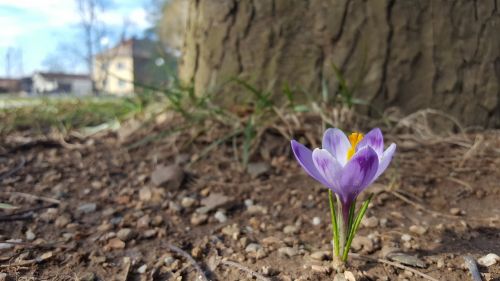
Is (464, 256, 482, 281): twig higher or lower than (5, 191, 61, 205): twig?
higher

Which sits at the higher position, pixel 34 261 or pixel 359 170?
pixel 359 170

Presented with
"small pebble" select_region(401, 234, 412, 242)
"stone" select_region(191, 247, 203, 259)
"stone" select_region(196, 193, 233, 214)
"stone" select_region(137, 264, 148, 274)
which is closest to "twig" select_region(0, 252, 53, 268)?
"stone" select_region(137, 264, 148, 274)

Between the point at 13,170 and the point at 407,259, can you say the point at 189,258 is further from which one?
the point at 13,170

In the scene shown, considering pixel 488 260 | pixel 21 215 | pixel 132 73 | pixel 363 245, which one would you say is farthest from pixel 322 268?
pixel 132 73

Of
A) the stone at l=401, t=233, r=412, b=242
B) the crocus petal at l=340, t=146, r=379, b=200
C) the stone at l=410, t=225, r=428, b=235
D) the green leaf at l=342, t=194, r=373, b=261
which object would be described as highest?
the crocus petal at l=340, t=146, r=379, b=200

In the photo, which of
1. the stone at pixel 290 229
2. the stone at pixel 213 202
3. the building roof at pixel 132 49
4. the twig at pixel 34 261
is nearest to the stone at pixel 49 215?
the twig at pixel 34 261

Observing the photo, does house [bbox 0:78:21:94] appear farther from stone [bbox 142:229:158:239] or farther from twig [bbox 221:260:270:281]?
twig [bbox 221:260:270:281]
